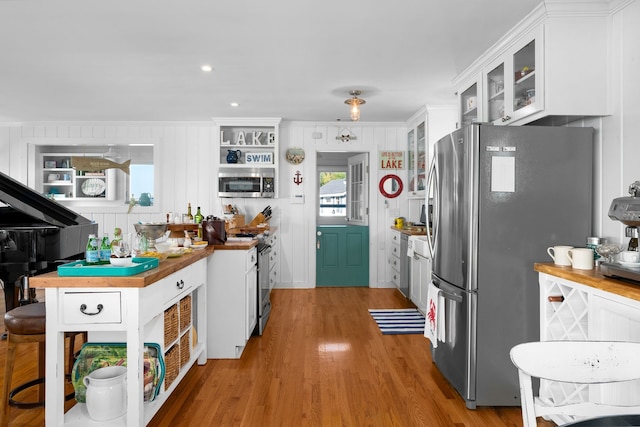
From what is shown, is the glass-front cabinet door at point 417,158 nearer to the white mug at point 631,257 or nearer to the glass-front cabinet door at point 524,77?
the glass-front cabinet door at point 524,77

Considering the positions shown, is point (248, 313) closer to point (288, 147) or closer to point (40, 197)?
point (40, 197)

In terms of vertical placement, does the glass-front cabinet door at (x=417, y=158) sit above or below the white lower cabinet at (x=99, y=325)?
above

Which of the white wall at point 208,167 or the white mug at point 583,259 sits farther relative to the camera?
the white wall at point 208,167

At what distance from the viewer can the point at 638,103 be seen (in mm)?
2281

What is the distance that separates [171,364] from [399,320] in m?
2.57

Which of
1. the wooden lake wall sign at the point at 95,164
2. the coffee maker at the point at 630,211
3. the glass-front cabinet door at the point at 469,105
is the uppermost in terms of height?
the glass-front cabinet door at the point at 469,105

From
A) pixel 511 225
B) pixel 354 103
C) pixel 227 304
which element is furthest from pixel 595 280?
pixel 354 103

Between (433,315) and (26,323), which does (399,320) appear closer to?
(433,315)

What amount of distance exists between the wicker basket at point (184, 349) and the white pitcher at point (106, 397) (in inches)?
25.6

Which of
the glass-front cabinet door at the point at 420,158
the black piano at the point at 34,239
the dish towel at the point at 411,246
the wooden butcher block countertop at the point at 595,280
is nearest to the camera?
the wooden butcher block countertop at the point at 595,280

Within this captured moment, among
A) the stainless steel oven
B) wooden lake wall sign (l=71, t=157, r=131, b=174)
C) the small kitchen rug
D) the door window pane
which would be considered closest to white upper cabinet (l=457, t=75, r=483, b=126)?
the small kitchen rug

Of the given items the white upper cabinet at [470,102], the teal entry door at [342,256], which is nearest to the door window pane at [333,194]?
the teal entry door at [342,256]

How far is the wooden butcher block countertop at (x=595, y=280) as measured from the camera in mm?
1617

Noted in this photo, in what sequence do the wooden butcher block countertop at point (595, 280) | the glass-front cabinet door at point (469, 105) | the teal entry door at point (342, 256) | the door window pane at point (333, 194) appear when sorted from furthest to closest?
the door window pane at point (333, 194), the teal entry door at point (342, 256), the glass-front cabinet door at point (469, 105), the wooden butcher block countertop at point (595, 280)
